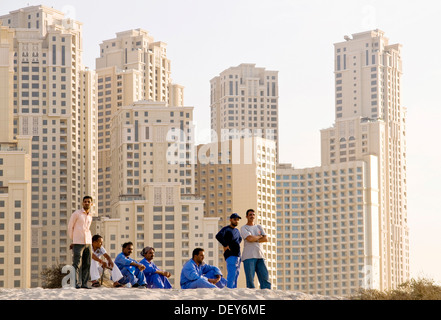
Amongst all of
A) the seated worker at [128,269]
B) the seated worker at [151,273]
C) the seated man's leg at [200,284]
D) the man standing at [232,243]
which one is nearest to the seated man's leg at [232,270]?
the man standing at [232,243]

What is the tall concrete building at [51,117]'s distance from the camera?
102 metres

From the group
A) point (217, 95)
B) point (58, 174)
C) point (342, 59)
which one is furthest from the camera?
point (217, 95)

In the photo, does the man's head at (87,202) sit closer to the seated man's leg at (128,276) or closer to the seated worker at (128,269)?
the seated worker at (128,269)

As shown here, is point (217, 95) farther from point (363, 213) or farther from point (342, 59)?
point (363, 213)

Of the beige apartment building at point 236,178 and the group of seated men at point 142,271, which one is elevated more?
the beige apartment building at point 236,178

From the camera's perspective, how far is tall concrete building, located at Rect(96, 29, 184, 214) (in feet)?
399

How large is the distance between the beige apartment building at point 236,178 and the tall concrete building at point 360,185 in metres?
10.8

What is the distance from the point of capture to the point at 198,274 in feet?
57.1

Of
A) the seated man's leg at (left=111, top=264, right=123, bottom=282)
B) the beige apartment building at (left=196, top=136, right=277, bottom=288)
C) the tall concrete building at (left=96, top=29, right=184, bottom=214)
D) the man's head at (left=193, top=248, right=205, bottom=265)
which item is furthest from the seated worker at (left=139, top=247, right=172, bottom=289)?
the tall concrete building at (left=96, top=29, right=184, bottom=214)

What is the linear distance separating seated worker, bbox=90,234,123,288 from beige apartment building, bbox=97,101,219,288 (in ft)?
247

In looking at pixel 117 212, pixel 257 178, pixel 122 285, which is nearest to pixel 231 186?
pixel 257 178

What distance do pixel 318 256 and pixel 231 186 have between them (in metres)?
16.4

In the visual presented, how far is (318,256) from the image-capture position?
11862 cm
